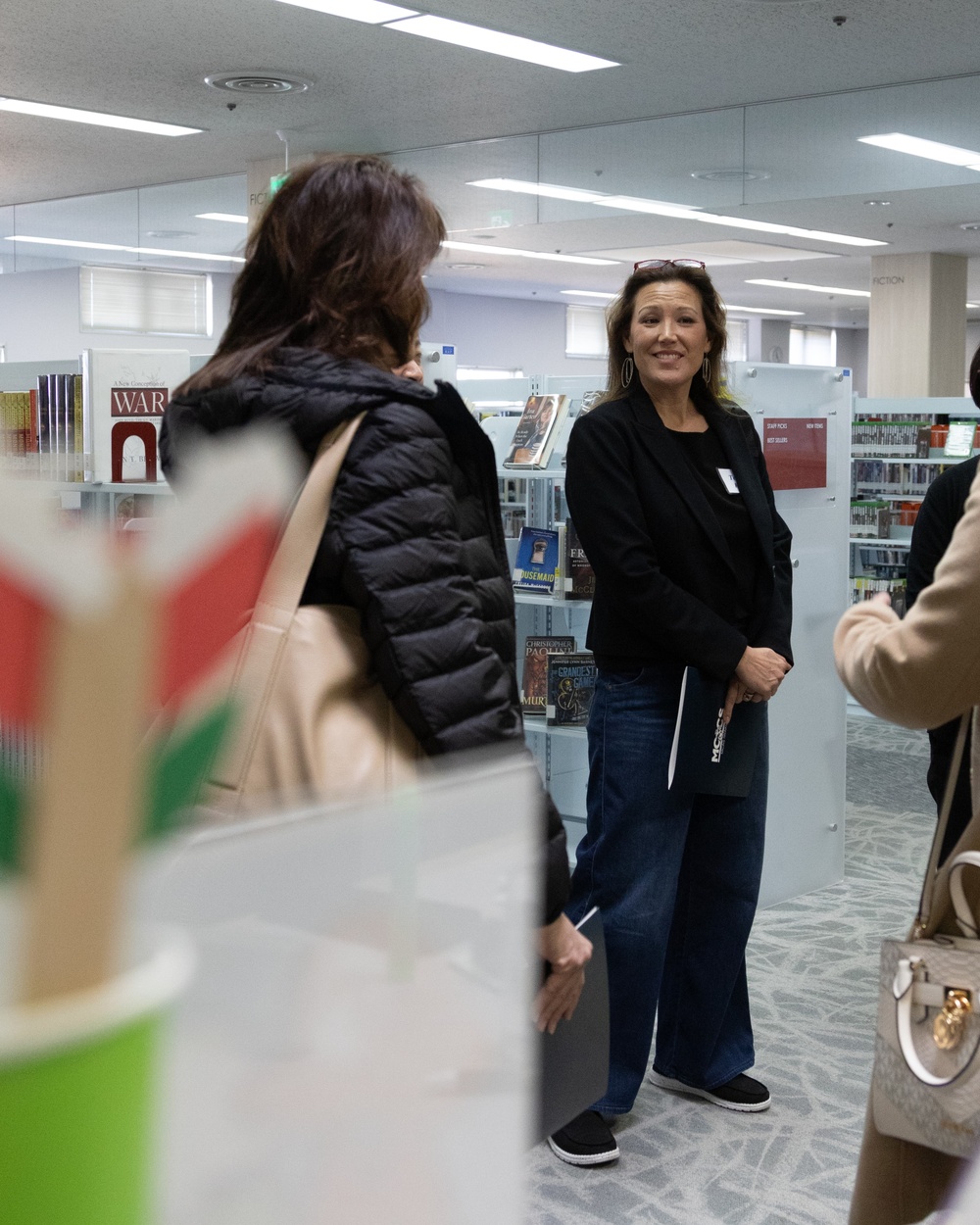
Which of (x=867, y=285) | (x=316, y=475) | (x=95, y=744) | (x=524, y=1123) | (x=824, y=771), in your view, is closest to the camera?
(x=95, y=744)

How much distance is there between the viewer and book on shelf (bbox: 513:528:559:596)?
4.30 metres

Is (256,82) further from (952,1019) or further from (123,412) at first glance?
(952,1019)

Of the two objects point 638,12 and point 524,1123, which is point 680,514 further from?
point 638,12

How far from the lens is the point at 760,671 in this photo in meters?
2.69

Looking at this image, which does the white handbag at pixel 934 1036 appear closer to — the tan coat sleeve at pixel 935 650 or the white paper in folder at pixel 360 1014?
the tan coat sleeve at pixel 935 650

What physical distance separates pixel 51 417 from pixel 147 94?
3.90 metres

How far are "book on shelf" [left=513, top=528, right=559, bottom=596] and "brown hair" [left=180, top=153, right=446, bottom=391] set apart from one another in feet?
8.73

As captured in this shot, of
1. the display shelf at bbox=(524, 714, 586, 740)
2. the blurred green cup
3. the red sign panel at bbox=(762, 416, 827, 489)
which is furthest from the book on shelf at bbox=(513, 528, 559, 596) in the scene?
the blurred green cup

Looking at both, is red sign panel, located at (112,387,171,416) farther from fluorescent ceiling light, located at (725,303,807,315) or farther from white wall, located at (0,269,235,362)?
fluorescent ceiling light, located at (725,303,807,315)

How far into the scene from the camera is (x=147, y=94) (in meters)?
7.95

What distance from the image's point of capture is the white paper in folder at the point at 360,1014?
0.31 meters

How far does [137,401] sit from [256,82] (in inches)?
Result: 146

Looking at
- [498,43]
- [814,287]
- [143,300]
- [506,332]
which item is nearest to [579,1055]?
[498,43]

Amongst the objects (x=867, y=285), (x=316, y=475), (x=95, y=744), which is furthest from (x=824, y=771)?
(x=867, y=285)
